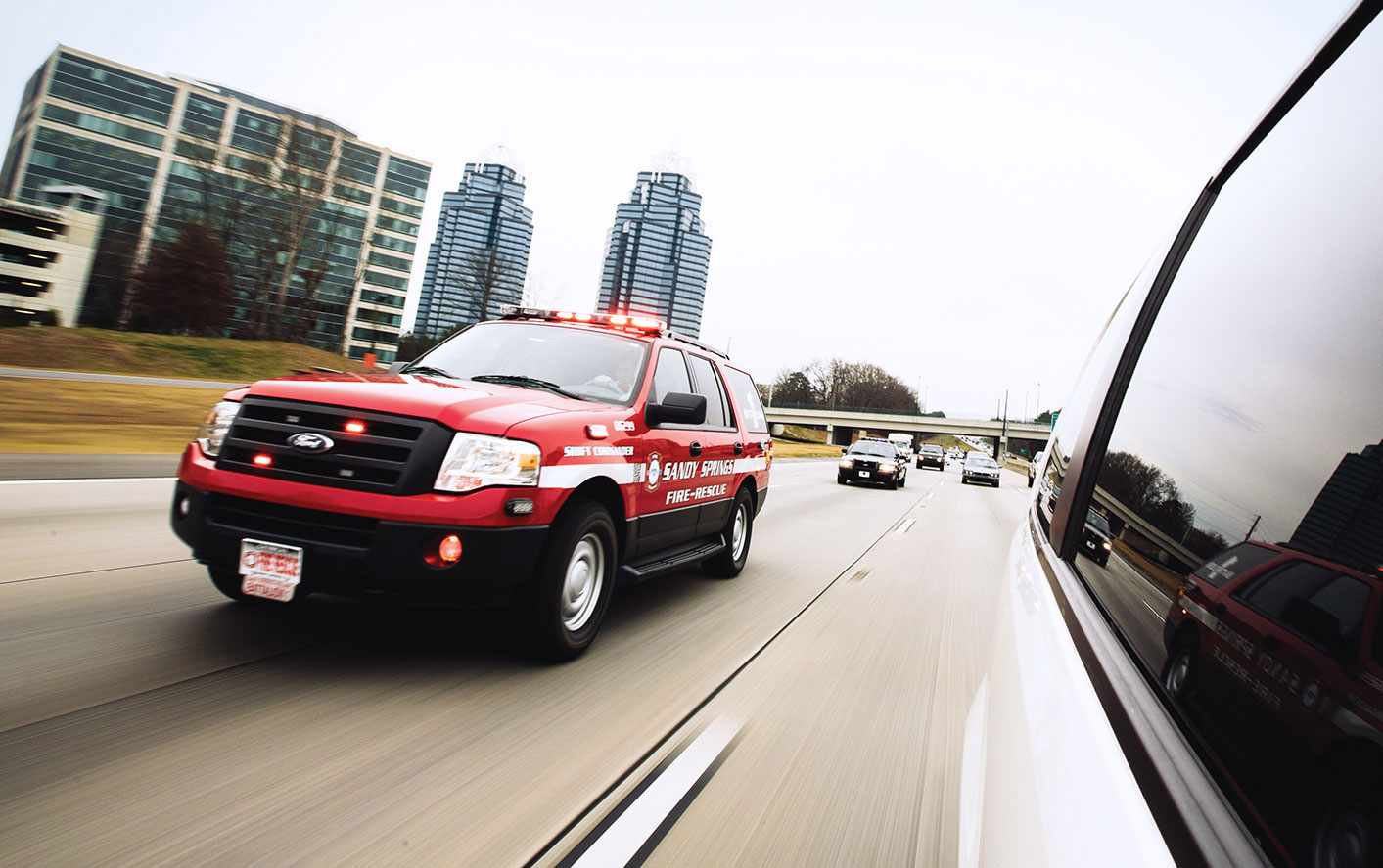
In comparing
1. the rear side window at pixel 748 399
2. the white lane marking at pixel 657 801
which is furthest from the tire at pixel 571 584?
the rear side window at pixel 748 399

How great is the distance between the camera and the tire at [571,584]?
380 centimetres

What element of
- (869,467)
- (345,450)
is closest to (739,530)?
(345,450)

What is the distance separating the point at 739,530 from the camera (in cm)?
725

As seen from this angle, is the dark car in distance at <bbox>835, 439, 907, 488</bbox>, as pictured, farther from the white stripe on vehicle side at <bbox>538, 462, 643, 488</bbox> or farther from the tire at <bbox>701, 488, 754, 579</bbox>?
the white stripe on vehicle side at <bbox>538, 462, 643, 488</bbox>

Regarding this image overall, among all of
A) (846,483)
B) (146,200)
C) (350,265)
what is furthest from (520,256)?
(846,483)

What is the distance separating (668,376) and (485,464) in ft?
7.23

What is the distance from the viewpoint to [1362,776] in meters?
0.60

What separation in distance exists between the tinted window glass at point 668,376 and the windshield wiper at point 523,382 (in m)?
0.64

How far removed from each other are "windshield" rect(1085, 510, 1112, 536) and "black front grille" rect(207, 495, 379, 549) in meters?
2.75

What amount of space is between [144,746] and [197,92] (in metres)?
107

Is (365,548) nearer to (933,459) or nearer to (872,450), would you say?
(872,450)

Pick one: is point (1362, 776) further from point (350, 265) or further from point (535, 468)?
point (350, 265)

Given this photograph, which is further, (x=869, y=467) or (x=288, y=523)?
(x=869, y=467)

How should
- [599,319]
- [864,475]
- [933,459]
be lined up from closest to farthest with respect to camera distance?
[599,319] → [864,475] → [933,459]
